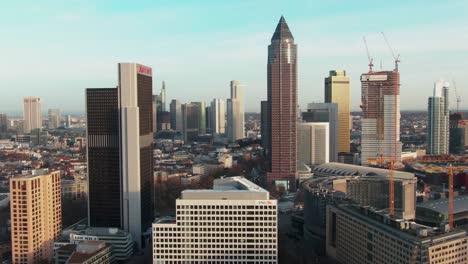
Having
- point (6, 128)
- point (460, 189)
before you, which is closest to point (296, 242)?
point (460, 189)

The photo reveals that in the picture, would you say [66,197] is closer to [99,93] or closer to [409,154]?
[99,93]

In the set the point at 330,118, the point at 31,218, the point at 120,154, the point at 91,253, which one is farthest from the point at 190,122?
the point at 91,253

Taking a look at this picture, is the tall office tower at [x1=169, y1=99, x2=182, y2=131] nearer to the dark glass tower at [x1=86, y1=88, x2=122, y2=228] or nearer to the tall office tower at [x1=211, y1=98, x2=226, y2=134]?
the tall office tower at [x1=211, y1=98, x2=226, y2=134]

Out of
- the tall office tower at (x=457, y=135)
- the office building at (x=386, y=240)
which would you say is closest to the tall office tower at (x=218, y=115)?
the tall office tower at (x=457, y=135)

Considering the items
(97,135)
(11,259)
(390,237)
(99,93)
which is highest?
(99,93)

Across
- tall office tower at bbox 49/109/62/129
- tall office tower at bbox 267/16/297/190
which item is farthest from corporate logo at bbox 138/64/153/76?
tall office tower at bbox 49/109/62/129

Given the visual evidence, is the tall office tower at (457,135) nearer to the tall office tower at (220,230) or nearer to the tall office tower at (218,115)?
the tall office tower at (218,115)
